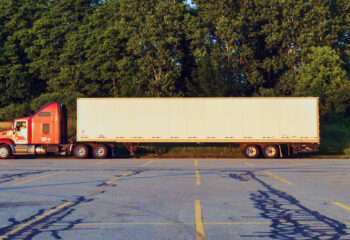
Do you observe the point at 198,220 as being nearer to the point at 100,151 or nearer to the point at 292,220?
the point at 292,220

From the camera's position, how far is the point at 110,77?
49906 mm

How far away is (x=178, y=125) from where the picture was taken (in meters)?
26.0

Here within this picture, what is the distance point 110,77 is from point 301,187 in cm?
4110

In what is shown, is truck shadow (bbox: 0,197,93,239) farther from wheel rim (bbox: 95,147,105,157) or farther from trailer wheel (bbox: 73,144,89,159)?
trailer wheel (bbox: 73,144,89,159)

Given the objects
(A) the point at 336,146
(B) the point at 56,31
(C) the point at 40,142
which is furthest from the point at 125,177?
(B) the point at 56,31

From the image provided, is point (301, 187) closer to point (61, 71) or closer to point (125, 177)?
point (125, 177)

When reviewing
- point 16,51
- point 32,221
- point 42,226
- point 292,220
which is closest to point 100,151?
point 32,221

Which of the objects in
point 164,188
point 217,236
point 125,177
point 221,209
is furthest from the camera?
point 125,177

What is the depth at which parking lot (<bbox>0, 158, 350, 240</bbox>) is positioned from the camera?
20.1 ft

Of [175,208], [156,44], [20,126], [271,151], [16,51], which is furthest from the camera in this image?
[16,51]

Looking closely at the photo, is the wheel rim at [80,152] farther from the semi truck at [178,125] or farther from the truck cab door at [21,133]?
the truck cab door at [21,133]

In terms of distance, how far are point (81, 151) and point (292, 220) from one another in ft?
70.1

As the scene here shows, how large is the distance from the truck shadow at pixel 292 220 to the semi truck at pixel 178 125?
16.1 meters

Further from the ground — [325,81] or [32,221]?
[325,81]
